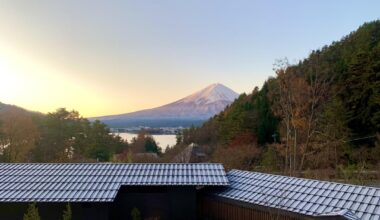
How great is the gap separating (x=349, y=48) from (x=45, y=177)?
1363 inches

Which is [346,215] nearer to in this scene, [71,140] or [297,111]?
[297,111]

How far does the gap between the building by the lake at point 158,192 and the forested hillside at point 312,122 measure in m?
8.98

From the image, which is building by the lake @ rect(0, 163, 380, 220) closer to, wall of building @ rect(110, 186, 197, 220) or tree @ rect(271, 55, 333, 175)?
wall of building @ rect(110, 186, 197, 220)

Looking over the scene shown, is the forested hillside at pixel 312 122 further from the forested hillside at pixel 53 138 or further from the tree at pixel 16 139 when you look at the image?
the tree at pixel 16 139

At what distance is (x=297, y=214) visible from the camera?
27.9 ft

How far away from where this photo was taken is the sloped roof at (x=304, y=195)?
7.91 m

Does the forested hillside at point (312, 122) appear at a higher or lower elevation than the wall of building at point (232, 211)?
higher

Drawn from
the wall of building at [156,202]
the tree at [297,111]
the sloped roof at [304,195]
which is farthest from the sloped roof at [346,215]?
the tree at [297,111]

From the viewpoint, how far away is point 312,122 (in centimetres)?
2180

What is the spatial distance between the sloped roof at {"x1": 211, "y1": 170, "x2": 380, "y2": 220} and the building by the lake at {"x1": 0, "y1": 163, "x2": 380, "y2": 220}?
23 mm

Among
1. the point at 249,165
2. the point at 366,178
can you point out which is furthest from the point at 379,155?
the point at 249,165

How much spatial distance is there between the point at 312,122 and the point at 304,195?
44.0 ft

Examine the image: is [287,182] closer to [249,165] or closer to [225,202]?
[225,202]

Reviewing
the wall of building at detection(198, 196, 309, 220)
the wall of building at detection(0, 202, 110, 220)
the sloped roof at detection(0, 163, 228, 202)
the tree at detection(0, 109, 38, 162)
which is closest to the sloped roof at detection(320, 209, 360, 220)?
the wall of building at detection(198, 196, 309, 220)
